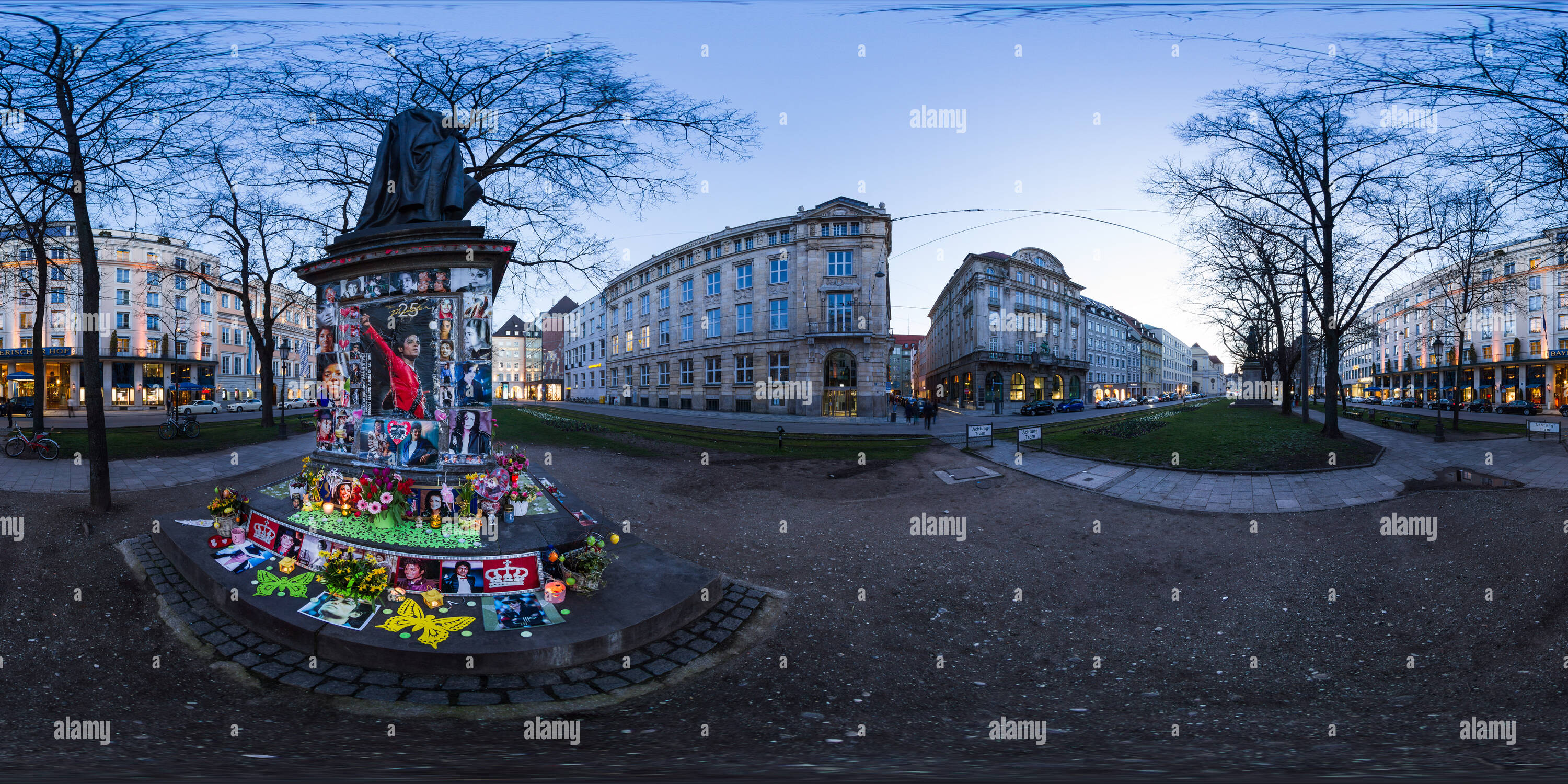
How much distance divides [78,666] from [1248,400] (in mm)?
60317

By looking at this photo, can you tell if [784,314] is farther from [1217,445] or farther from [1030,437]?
[1217,445]

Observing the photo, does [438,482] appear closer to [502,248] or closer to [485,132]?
[502,248]

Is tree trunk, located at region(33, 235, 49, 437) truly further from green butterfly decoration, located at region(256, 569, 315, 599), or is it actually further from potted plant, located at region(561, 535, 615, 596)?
potted plant, located at region(561, 535, 615, 596)

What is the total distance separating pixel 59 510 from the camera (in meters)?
8.96

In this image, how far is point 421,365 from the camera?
23.4 feet

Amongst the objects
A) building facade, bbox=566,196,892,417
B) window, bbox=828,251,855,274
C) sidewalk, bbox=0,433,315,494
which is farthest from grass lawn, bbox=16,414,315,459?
window, bbox=828,251,855,274

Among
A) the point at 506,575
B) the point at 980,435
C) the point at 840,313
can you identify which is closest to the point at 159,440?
the point at 506,575

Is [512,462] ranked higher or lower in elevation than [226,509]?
higher

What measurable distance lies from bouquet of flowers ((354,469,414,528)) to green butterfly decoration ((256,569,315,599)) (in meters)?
0.85

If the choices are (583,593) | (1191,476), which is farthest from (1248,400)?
(583,593)

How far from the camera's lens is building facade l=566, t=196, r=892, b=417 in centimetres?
3525

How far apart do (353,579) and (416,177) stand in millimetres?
5629

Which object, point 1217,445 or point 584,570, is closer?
point 584,570

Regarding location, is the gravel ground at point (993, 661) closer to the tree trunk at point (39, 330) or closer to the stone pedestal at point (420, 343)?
the stone pedestal at point (420, 343)
